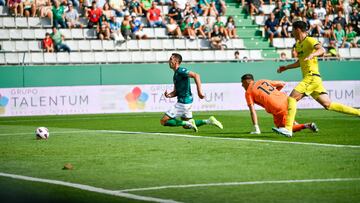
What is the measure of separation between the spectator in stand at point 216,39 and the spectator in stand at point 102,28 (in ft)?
15.8

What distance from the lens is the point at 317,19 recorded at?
39.3 m

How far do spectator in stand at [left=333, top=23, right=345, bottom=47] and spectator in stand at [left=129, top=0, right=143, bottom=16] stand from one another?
9390 mm

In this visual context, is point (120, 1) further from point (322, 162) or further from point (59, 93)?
point (322, 162)

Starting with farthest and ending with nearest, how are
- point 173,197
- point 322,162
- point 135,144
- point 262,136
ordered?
point 262,136 → point 135,144 → point 322,162 → point 173,197

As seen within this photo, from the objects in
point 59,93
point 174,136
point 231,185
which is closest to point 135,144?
point 174,136

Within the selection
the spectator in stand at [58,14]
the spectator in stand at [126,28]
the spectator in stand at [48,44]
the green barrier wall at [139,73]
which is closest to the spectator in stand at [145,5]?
the spectator in stand at [126,28]

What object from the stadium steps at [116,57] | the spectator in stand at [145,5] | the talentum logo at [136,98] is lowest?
the talentum logo at [136,98]

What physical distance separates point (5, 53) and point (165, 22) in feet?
24.6

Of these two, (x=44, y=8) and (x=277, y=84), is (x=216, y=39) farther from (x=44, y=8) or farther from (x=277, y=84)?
(x=277, y=84)

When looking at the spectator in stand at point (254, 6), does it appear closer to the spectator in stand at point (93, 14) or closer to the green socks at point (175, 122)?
the spectator in stand at point (93, 14)

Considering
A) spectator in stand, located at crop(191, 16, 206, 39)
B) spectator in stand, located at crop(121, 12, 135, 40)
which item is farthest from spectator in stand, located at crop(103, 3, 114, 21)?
→ spectator in stand, located at crop(191, 16, 206, 39)

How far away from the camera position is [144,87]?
32.2 meters

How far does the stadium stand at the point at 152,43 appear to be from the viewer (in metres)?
32.5

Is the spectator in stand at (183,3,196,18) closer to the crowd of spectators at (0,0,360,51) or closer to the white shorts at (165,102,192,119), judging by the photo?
the crowd of spectators at (0,0,360,51)
